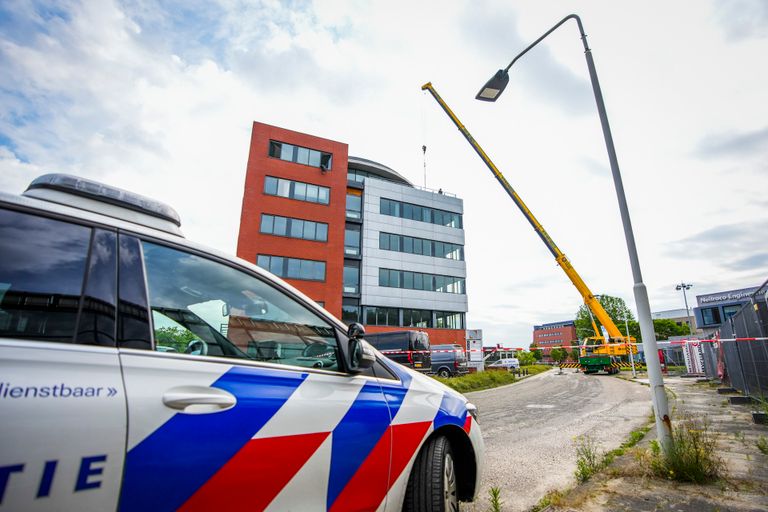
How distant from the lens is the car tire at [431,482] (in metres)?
2.29

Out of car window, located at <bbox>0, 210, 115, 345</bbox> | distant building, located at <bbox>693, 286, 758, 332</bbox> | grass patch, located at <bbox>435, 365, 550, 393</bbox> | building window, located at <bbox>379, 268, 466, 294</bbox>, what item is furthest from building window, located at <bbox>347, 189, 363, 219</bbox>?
distant building, located at <bbox>693, 286, 758, 332</bbox>

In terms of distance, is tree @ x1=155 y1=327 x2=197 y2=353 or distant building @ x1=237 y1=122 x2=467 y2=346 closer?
tree @ x1=155 y1=327 x2=197 y2=353

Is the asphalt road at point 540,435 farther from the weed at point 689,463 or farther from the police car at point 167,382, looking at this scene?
the police car at point 167,382

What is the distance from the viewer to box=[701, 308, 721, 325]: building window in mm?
47344

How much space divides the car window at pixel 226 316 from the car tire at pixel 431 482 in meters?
0.89

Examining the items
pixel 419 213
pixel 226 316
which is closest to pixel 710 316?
pixel 419 213

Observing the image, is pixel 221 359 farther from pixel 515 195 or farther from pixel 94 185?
pixel 515 195

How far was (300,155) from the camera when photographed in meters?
29.3

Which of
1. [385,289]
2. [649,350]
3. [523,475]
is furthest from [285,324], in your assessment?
[385,289]

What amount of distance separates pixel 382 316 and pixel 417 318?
3268 mm

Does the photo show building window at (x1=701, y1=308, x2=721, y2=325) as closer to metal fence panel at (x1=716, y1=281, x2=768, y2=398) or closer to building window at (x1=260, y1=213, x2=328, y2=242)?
metal fence panel at (x1=716, y1=281, x2=768, y2=398)

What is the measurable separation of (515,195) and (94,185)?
23.8 meters

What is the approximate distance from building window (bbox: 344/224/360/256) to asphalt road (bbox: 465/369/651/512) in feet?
71.1

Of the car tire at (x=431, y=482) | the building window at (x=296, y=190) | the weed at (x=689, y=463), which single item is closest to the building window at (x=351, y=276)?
the building window at (x=296, y=190)
